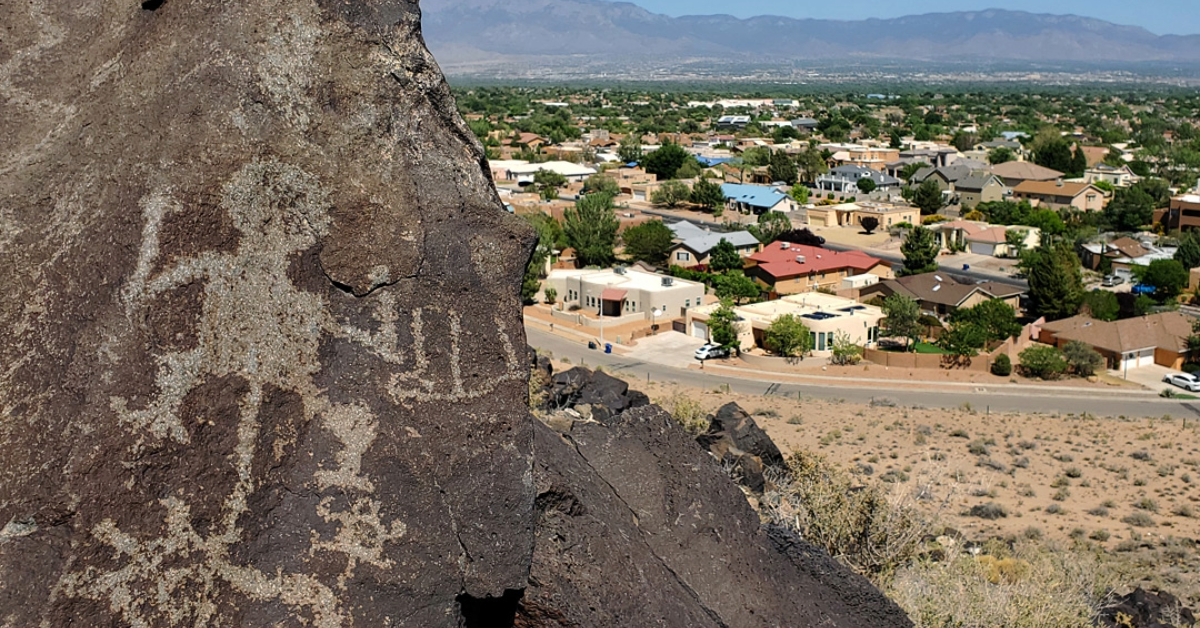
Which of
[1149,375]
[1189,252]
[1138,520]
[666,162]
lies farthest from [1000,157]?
[1138,520]

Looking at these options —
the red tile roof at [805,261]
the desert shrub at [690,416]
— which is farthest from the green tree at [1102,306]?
the desert shrub at [690,416]

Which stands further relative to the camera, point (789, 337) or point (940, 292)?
point (940, 292)

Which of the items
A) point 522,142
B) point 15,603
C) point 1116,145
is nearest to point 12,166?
point 15,603

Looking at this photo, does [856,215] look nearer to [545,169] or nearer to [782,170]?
[782,170]

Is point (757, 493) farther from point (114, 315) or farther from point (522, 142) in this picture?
point (522, 142)

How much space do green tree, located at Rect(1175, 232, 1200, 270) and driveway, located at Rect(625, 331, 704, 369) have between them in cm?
3078

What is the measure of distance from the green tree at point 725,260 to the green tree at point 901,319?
15424 millimetres

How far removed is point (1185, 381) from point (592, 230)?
103ft

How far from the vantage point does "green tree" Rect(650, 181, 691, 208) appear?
8862cm

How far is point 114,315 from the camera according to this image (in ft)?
13.9

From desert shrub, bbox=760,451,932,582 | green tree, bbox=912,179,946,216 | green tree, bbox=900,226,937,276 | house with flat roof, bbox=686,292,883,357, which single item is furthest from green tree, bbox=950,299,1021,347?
green tree, bbox=912,179,946,216

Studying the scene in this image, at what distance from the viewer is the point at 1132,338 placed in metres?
43.7

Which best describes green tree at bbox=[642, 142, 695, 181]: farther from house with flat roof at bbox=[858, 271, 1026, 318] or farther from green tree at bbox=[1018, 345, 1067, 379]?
green tree at bbox=[1018, 345, 1067, 379]

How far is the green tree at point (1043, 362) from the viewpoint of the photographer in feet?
134
